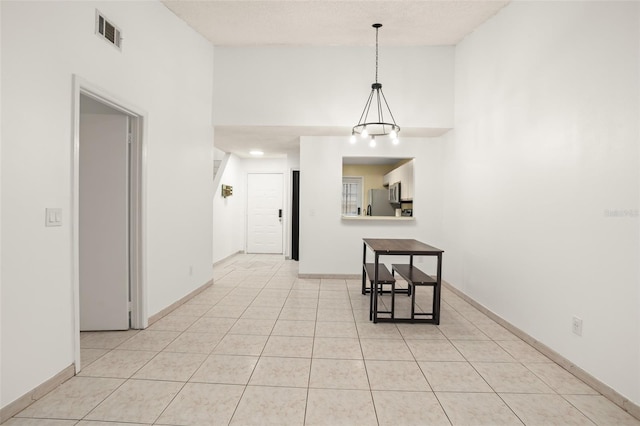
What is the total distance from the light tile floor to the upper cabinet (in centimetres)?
227

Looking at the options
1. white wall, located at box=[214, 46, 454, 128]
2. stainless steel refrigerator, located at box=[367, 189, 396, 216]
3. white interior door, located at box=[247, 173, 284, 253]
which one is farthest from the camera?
white interior door, located at box=[247, 173, 284, 253]

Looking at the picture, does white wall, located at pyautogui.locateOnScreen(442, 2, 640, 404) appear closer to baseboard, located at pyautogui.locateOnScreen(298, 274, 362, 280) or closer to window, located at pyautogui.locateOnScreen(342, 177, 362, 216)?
baseboard, located at pyautogui.locateOnScreen(298, 274, 362, 280)

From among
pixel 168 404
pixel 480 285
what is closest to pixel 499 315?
pixel 480 285

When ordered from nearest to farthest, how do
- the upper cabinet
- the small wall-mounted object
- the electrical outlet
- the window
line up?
the electrical outlet → the upper cabinet → the window → the small wall-mounted object

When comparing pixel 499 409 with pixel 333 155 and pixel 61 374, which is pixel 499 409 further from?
pixel 333 155

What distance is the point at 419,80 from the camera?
4391mm

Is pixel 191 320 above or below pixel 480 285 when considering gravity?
below

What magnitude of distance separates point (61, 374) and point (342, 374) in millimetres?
1890

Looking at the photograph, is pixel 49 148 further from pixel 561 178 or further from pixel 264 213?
pixel 264 213

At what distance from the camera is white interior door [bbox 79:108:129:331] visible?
9.19 ft

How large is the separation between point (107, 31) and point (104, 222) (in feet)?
5.31

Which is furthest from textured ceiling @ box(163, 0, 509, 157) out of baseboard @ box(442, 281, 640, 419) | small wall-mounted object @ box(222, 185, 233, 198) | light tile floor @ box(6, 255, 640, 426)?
light tile floor @ box(6, 255, 640, 426)

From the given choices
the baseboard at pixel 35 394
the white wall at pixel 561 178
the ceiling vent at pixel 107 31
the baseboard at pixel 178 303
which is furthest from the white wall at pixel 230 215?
the white wall at pixel 561 178

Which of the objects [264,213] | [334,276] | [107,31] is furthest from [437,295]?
[264,213]
